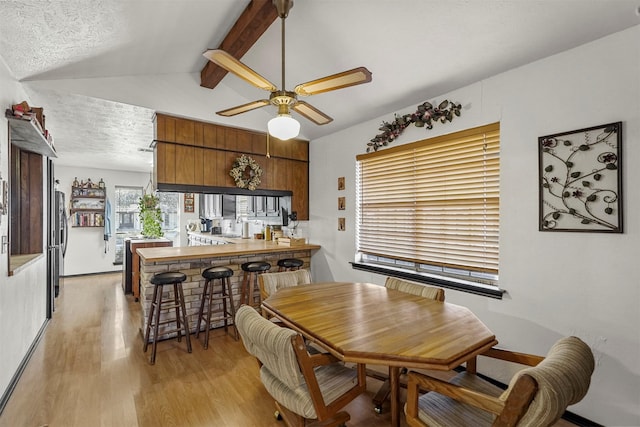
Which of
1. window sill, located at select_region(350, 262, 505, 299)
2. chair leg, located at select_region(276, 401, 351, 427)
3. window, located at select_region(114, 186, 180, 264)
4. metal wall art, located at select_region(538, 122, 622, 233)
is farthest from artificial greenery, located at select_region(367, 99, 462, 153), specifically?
window, located at select_region(114, 186, 180, 264)

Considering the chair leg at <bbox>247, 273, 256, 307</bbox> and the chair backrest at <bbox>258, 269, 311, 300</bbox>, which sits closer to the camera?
Answer: the chair backrest at <bbox>258, 269, 311, 300</bbox>

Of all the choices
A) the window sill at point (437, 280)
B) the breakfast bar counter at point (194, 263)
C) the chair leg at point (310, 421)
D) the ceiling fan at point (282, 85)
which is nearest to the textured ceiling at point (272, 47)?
the ceiling fan at point (282, 85)

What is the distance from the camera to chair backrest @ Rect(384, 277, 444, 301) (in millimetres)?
2295

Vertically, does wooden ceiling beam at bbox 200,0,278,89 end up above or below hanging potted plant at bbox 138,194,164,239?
above

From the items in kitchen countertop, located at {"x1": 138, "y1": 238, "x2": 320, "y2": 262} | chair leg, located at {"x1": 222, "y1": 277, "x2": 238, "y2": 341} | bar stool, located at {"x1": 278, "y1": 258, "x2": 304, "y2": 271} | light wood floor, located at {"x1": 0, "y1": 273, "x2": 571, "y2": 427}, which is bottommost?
light wood floor, located at {"x1": 0, "y1": 273, "x2": 571, "y2": 427}

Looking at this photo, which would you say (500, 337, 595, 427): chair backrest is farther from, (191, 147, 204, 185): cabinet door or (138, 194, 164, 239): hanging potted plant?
(138, 194, 164, 239): hanging potted plant

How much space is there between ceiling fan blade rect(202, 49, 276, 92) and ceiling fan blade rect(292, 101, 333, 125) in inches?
12.5

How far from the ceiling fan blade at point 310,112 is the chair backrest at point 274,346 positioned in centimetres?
147

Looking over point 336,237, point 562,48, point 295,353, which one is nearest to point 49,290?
point 336,237

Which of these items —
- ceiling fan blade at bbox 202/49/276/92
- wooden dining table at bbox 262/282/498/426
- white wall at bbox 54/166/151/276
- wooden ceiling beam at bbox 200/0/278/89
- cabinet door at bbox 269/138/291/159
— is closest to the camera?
wooden dining table at bbox 262/282/498/426

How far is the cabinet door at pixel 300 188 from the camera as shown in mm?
4570

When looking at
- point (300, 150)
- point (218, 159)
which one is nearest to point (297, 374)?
point (218, 159)

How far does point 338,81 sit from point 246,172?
2515mm

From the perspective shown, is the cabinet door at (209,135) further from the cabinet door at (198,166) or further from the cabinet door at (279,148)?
the cabinet door at (279,148)
